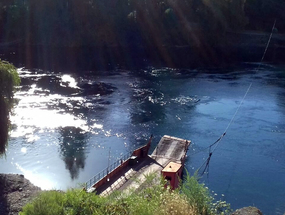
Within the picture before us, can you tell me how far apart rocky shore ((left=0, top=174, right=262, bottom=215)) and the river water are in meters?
3.79

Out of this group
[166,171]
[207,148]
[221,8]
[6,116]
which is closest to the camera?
[6,116]

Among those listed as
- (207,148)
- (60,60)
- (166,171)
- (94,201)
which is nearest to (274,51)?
(60,60)

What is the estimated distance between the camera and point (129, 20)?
9338 cm

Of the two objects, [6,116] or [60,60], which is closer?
[6,116]

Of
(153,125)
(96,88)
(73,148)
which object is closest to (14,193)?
(73,148)

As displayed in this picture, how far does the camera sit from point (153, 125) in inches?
1577

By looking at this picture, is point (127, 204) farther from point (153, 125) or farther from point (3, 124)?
point (153, 125)

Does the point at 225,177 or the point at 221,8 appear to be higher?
the point at 221,8

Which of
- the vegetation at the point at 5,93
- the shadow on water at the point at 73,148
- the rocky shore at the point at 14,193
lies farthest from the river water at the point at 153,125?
the rocky shore at the point at 14,193

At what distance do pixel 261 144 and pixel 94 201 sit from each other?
26999 millimetres

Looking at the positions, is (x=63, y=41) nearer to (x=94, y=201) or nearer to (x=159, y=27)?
(x=159, y=27)

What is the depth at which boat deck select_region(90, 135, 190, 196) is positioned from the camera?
26094 millimetres

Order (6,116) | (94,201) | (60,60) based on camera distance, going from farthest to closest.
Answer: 1. (60,60)
2. (6,116)
3. (94,201)

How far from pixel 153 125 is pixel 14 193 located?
64.9 ft
